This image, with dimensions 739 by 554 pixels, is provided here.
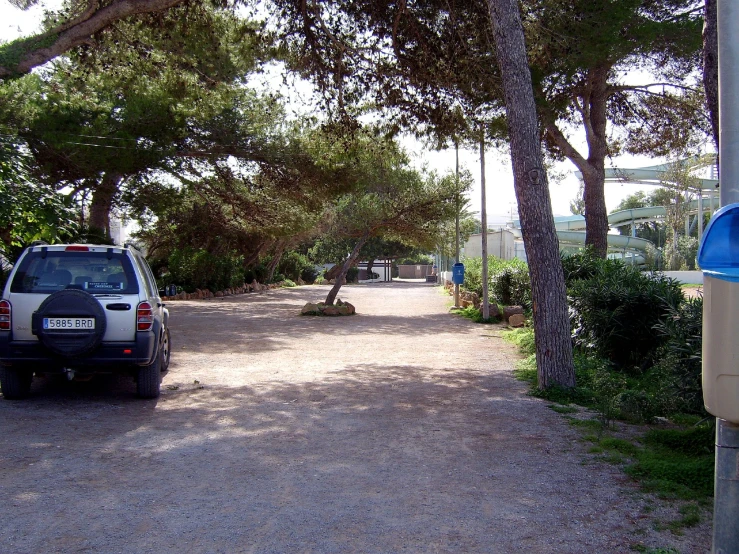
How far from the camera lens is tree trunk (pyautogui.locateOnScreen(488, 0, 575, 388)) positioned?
27.2 ft

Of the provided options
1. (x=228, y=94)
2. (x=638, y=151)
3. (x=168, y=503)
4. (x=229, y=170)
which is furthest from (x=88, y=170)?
(x=638, y=151)

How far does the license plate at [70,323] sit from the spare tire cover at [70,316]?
0.03 m

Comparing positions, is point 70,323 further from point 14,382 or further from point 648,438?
point 648,438

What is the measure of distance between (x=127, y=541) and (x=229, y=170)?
53.6ft

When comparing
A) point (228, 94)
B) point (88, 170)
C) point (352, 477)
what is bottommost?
point (352, 477)

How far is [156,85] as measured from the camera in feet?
46.9

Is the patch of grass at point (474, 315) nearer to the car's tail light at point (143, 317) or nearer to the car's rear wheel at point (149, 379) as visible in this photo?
the car's rear wheel at point (149, 379)

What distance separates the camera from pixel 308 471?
5238mm

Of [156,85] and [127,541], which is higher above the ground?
[156,85]

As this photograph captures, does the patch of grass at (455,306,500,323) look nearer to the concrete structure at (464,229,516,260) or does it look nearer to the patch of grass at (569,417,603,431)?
the concrete structure at (464,229,516,260)

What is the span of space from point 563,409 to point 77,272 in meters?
5.81

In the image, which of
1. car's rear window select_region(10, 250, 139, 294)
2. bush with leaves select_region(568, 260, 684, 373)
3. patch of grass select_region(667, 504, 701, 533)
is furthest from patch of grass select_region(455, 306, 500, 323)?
patch of grass select_region(667, 504, 701, 533)

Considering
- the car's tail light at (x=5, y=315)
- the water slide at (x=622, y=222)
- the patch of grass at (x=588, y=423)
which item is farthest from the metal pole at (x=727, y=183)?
the water slide at (x=622, y=222)

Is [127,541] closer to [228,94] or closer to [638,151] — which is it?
[228,94]
